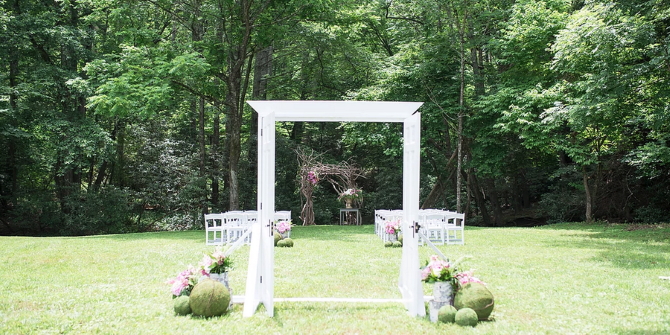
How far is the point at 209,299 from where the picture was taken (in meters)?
5.79

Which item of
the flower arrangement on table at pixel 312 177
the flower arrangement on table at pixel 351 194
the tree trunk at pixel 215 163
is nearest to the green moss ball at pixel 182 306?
the flower arrangement on table at pixel 312 177

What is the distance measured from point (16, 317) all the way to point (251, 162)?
17.4 metres

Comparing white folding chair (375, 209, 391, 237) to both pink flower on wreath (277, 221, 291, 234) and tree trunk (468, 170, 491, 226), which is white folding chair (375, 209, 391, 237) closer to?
pink flower on wreath (277, 221, 291, 234)

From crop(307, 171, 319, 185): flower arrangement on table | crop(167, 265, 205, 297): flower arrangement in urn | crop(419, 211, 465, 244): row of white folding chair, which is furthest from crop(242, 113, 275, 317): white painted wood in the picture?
crop(307, 171, 319, 185): flower arrangement on table

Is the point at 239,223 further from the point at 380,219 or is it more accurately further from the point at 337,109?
the point at 337,109

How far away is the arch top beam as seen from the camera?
6.25 metres

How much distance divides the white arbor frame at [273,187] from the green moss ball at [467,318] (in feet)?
1.63

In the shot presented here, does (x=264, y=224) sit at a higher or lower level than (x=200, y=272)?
higher

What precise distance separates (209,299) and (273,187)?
1481 millimetres

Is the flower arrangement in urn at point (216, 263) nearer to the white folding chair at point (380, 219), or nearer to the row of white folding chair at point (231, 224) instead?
the row of white folding chair at point (231, 224)

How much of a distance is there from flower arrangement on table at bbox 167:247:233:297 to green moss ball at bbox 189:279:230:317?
19 centimetres

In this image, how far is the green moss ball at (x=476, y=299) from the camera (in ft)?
18.3

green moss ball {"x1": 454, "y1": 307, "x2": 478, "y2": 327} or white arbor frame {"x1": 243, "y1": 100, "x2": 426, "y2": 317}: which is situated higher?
white arbor frame {"x1": 243, "y1": 100, "x2": 426, "y2": 317}

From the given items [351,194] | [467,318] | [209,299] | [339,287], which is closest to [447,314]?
[467,318]
